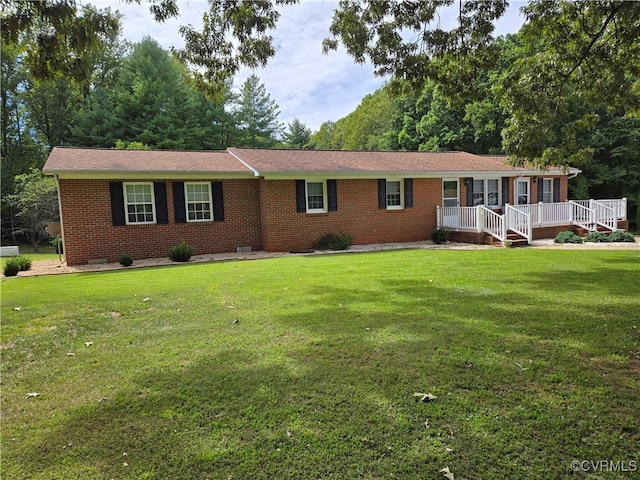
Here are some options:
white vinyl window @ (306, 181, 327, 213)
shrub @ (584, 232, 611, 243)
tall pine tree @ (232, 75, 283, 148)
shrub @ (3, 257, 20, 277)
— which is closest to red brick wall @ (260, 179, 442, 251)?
white vinyl window @ (306, 181, 327, 213)

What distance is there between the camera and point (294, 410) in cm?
296

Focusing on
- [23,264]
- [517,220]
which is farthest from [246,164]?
[517,220]

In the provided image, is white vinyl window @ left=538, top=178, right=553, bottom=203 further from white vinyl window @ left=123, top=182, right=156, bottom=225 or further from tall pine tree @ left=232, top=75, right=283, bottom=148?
tall pine tree @ left=232, top=75, right=283, bottom=148

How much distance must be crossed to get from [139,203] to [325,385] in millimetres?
12213

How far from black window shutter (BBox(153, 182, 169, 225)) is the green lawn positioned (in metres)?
7.65

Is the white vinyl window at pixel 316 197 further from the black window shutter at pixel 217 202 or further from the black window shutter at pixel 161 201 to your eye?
the black window shutter at pixel 161 201

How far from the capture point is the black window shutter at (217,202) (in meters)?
14.6

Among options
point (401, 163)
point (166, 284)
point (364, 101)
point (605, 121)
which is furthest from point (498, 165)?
point (364, 101)

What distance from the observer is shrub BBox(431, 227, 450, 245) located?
16125 mm

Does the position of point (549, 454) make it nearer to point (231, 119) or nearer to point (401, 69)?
point (401, 69)

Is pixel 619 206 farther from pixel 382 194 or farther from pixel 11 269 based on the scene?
pixel 11 269

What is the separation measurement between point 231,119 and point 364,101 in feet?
114

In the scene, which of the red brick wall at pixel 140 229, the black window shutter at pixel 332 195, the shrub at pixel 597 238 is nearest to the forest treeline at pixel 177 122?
the shrub at pixel 597 238

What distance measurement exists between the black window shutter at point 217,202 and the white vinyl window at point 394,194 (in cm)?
664
